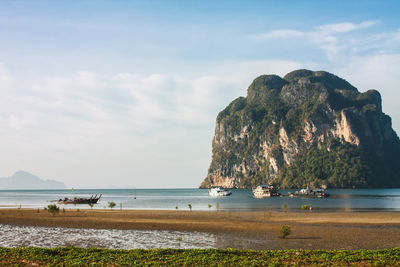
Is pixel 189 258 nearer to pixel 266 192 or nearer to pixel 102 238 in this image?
pixel 102 238

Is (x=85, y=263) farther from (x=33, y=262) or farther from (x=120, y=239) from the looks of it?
(x=120, y=239)

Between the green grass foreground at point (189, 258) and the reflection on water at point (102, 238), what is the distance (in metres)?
6.56

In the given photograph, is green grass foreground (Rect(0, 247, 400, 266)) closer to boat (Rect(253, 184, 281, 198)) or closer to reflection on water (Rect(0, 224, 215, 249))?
reflection on water (Rect(0, 224, 215, 249))

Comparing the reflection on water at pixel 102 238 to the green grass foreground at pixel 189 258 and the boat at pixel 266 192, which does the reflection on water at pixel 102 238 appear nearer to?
the green grass foreground at pixel 189 258

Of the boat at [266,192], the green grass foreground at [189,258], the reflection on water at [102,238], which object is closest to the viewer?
the green grass foreground at [189,258]

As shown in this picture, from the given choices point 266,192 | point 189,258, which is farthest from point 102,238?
point 266,192

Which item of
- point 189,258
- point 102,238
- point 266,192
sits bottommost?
point 266,192

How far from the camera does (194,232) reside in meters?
34.8

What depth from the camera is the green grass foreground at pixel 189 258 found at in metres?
18.2

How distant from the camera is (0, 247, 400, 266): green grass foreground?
18.2 m

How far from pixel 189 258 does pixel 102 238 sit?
14129 millimetres

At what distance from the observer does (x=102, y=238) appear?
31031mm

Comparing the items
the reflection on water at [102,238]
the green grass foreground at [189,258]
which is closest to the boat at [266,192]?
the reflection on water at [102,238]

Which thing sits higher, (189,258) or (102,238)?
(189,258)
